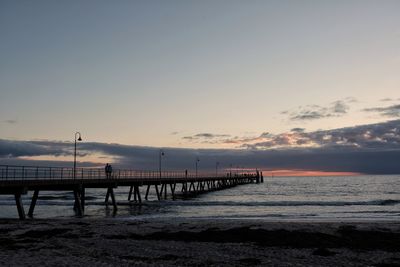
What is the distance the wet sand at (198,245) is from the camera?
39.2ft

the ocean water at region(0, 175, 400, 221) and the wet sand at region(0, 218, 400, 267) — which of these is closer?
the wet sand at region(0, 218, 400, 267)

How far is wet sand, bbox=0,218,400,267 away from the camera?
471 inches

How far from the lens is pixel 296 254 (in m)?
13.1

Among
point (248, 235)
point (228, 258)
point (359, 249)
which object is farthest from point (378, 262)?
point (248, 235)

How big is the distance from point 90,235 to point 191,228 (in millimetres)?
4622

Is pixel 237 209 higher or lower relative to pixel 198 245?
lower

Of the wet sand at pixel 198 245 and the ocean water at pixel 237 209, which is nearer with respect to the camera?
the wet sand at pixel 198 245

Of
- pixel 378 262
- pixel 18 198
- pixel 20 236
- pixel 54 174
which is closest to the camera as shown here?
pixel 378 262

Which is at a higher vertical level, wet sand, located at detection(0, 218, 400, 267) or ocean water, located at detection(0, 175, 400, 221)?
wet sand, located at detection(0, 218, 400, 267)

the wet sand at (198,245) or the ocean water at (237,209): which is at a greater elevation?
the wet sand at (198,245)

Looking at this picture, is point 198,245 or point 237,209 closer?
point 198,245

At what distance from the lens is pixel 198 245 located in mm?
14844

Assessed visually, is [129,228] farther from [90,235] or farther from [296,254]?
[296,254]

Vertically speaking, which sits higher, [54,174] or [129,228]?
[54,174]
